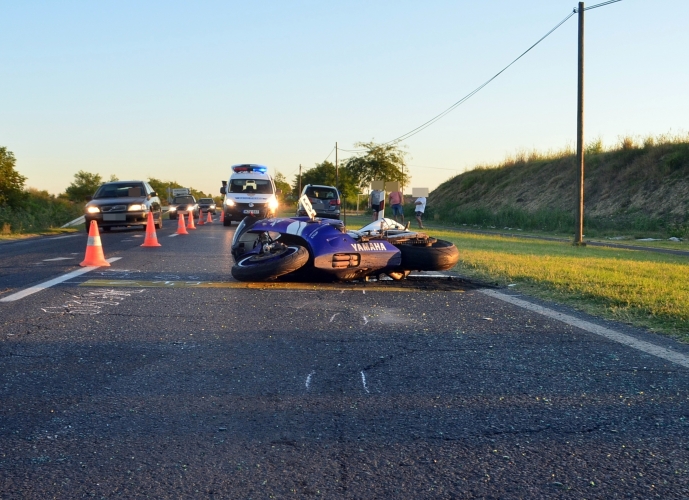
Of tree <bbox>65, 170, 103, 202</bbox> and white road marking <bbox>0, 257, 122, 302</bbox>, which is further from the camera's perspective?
tree <bbox>65, 170, 103, 202</bbox>

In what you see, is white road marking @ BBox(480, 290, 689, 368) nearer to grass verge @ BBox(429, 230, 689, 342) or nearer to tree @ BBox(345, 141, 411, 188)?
grass verge @ BBox(429, 230, 689, 342)

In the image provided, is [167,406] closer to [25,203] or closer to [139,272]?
[139,272]

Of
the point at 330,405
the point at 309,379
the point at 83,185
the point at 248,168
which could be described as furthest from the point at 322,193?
the point at 83,185

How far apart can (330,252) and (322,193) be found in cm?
2470

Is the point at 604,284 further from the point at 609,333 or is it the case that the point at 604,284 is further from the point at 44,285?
the point at 44,285

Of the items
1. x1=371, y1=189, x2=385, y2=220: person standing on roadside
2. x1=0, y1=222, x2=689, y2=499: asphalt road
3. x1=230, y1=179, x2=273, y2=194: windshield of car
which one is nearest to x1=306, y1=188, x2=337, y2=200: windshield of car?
x1=230, y1=179, x2=273, y2=194: windshield of car

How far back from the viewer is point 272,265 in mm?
8641

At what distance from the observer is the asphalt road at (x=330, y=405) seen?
292 cm

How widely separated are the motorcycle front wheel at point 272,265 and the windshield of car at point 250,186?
67.1 feet

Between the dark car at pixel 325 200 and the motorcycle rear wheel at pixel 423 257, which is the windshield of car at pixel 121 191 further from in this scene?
the motorcycle rear wheel at pixel 423 257

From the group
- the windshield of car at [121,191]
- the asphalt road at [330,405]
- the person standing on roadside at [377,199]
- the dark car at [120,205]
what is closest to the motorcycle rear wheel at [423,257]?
the asphalt road at [330,405]

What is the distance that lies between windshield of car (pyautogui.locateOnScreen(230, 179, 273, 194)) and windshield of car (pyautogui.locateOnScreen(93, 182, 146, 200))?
523 centimetres

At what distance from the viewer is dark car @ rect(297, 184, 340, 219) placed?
1266 inches

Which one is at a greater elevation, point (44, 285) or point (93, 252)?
point (93, 252)
